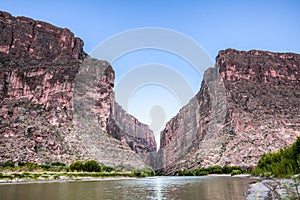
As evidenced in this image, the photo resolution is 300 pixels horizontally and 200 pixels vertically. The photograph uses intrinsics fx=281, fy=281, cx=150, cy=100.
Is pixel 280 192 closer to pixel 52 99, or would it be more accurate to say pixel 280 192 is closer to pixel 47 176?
pixel 47 176

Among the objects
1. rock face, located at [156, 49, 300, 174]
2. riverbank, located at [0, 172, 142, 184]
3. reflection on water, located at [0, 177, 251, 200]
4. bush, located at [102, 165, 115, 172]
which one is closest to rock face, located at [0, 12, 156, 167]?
bush, located at [102, 165, 115, 172]

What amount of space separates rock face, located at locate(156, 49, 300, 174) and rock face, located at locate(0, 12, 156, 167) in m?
34.2

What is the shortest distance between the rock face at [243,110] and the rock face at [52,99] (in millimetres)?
34202

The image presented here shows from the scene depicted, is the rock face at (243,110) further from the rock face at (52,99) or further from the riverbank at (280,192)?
the riverbank at (280,192)

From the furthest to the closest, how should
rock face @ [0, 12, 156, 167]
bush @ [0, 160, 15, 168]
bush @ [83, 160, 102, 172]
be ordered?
rock face @ [0, 12, 156, 167] → bush @ [83, 160, 102, 172] → bush @ [0, 160, 15, 168]

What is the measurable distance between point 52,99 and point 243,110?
274 feet

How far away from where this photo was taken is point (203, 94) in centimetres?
17375

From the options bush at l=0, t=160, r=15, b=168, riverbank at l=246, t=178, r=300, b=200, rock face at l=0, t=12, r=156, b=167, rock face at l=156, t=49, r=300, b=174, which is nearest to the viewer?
riverbank at l=246, t=178, r=300, b=200

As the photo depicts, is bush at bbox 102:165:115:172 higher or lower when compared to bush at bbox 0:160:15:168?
lower

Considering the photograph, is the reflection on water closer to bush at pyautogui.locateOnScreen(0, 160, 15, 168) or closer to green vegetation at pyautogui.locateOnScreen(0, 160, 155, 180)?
green vegetation at pyautogui.locateOnScreen(0, 160, 155, 180)

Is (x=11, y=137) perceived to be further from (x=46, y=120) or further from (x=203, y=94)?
(x=203, y=94)

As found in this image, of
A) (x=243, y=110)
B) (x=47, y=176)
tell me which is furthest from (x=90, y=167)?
(x=243, y=110)

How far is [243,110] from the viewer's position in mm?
128875

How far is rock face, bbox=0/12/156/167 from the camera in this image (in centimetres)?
8700
